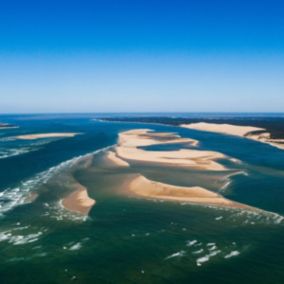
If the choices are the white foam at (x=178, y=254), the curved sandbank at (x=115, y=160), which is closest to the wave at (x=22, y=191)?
the curved sandbank at (x=115, y=160)

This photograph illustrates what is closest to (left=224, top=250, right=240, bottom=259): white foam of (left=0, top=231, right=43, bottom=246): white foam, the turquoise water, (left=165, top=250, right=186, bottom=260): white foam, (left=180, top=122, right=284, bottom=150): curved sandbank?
the turquoise water

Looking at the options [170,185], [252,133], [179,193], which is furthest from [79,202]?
[252,133]

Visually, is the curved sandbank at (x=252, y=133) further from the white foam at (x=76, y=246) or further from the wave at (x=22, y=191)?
the white foam at (x=76, y=246)

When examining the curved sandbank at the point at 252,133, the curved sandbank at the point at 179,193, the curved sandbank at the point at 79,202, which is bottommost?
the curved sandbank at the point at 252,133

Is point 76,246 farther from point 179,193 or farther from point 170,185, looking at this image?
point 170,185

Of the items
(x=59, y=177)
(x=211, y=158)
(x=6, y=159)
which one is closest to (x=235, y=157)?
(x=211, y=158)
